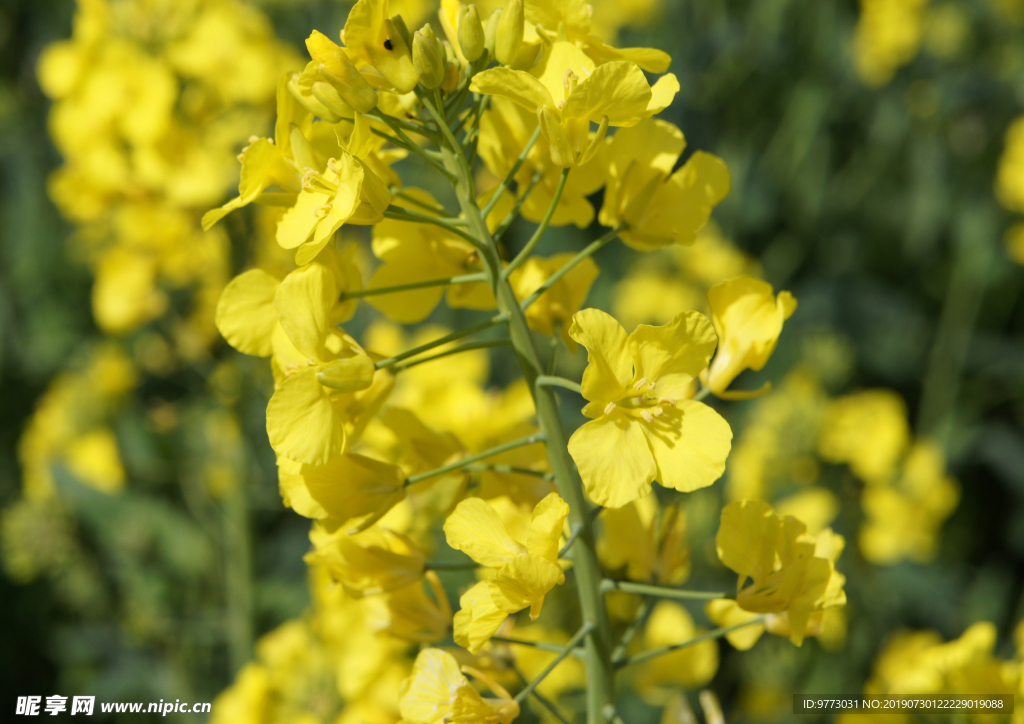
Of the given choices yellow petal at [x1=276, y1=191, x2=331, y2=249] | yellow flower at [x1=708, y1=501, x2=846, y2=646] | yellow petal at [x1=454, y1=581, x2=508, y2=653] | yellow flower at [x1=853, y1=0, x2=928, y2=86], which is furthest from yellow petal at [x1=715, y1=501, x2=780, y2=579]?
yellow flower at [x1=853, y1=0, x2=928, y2=86]

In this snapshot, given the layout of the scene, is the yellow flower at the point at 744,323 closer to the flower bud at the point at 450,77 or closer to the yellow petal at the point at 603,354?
the yellow petal at the point at 603,354

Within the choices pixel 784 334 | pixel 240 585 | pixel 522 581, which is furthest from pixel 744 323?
pixel 784 334

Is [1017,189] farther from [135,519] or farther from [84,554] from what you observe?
[84,554]

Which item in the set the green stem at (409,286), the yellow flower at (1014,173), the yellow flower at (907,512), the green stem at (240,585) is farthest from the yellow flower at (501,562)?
the yellow flower at (1014,173)

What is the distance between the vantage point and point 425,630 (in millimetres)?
863

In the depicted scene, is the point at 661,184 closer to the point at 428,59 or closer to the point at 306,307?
→ the point at 428,59

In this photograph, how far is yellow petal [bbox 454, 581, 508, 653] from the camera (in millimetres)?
645

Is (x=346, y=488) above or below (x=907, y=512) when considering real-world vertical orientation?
above

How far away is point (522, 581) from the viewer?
24.5 inches

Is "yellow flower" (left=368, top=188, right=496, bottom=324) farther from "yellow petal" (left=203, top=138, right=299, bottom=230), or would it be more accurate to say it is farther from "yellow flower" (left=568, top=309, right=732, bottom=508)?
"yellow flower" (left=568, top=309, right=732, bottom=508)

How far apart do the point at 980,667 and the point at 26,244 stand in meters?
3.62

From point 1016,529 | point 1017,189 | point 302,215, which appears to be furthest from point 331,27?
point 1016,529

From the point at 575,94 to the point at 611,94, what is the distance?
0.03 metres

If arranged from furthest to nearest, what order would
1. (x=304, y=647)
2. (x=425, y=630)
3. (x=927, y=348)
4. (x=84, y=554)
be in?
(x=927, y=348) → (x=84, y=554) → (x=304, y=647) → (x=425, y=630)
